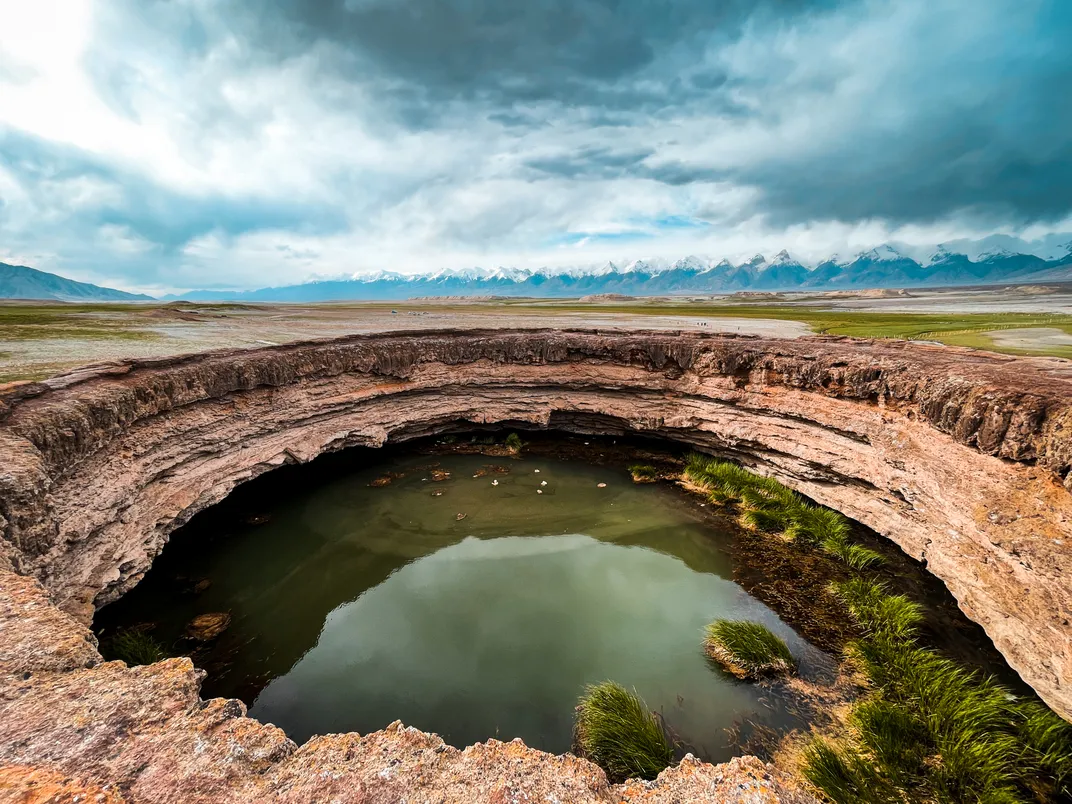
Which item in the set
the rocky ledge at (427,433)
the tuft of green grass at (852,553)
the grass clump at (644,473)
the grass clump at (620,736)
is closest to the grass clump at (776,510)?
the tuft of green grass at (852,553)

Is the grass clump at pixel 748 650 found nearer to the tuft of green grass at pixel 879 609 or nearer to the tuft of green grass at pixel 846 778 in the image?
the tuft of green grass at pixel 846 778

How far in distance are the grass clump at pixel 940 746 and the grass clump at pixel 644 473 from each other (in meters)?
9.68

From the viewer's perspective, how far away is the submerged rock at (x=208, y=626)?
32.2 ft

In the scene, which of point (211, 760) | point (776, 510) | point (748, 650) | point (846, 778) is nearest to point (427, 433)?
point (776, 510)

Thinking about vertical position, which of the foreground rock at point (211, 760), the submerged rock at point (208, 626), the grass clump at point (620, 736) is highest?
the foreground rock at point (211, 760)

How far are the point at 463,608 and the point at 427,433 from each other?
11283 mm

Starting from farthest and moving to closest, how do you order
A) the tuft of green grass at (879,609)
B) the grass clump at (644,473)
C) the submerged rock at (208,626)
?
the grass clump at (644,473), the submerged rock at (208,626), the tuft of green grass at (879,609)

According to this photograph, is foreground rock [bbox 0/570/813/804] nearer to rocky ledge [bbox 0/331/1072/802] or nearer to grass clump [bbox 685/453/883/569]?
rocky ledge [bbox 0/331/1072/802]

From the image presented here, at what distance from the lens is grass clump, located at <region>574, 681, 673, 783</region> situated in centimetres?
665

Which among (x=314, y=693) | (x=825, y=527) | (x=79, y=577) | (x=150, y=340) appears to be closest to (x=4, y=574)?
(x=79, y=577)

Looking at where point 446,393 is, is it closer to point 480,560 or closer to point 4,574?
point 480,560

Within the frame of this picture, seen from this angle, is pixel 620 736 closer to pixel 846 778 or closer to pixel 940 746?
pixel 846 778

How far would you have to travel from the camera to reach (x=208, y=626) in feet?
33.2

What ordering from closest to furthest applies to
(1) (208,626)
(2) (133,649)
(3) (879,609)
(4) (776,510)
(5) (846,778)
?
1. (5) (846,778)
2. (2) (133,649)
3. (3) (879,609)
4. (1) (208,626)
5. (4) (776,510)
